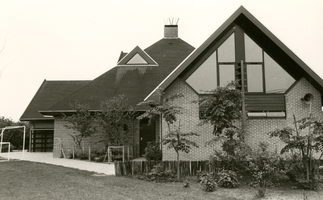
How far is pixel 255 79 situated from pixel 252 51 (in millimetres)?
1312

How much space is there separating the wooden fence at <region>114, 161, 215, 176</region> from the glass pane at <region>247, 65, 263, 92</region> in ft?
14.8

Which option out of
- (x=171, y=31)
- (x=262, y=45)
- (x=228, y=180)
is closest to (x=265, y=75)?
(x=262, y=45)

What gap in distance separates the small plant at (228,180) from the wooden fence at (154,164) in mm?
1489

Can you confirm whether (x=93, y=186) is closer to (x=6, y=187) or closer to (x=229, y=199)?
(x=6, y=187)

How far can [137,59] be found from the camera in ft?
79.6

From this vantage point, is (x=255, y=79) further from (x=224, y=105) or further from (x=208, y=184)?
(x=208, y=184)

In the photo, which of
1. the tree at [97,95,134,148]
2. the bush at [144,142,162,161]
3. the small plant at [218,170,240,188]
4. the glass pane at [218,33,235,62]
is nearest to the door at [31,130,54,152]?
the tree at [97,95,134,148]

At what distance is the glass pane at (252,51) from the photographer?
14.6 m

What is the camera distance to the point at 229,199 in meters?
9.13

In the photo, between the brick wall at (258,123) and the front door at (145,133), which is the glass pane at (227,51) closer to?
the brick wall at (258,123)

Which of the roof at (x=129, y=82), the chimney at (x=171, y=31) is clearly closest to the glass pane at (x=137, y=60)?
the roof at (x=129, y=82)

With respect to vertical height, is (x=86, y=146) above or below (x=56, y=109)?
below

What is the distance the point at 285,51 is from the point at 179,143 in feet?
20.4

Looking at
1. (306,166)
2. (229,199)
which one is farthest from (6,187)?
(306,166)
